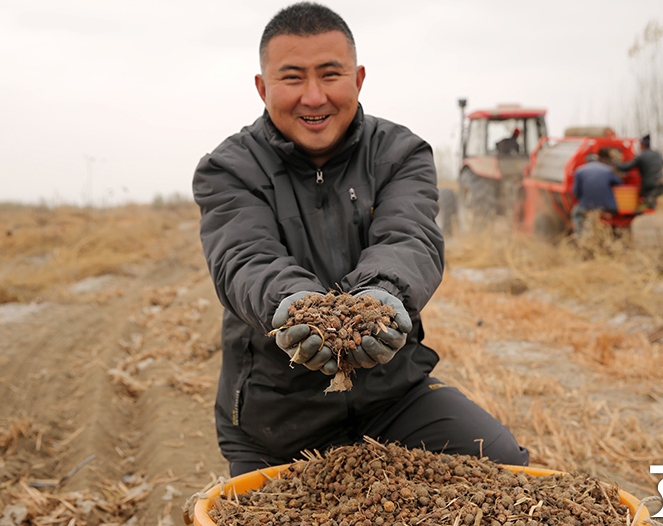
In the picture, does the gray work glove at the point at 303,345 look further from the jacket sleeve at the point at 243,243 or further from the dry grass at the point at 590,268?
the dry grass at the point at 590,268

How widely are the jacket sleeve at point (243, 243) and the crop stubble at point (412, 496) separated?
1.48 ft

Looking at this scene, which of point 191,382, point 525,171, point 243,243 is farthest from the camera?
point 525,171

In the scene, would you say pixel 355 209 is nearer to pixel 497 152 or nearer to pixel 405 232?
pixel 405 232

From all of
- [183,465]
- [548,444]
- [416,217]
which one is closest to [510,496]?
[416,217]

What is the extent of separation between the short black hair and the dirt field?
1817 mm

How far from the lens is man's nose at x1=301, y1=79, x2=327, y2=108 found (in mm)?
2258

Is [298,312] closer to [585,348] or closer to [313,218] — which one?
[313,218]

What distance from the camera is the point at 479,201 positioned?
1093 centimetres

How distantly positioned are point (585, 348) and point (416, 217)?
3523 millimetres

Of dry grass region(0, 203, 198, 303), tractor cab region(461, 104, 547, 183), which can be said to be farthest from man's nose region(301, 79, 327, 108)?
tractor cab region(461, 104, 547, 183)

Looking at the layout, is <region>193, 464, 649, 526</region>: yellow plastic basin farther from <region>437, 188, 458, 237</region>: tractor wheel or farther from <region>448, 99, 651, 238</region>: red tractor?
<region>437, 188, 458, 237</region>: tractor wheel

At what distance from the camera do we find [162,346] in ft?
20.4

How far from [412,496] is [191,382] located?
140 inches

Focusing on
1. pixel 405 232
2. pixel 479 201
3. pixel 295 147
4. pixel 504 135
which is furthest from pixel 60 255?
pixel 405 232
